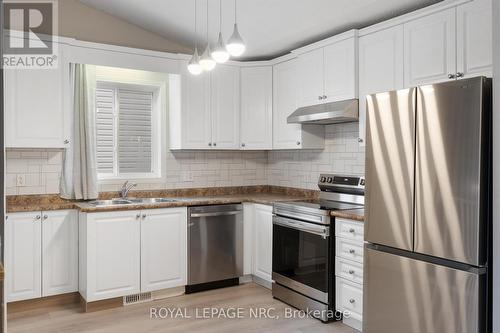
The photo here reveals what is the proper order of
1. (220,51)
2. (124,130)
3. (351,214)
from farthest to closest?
1. (124,130)
2. (351,214)
3. (220,51)

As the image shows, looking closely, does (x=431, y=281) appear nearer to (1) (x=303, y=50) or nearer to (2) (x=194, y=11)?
(1) (x=303, y=50)

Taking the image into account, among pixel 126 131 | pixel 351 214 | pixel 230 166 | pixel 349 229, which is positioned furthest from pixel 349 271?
pixel 126 131

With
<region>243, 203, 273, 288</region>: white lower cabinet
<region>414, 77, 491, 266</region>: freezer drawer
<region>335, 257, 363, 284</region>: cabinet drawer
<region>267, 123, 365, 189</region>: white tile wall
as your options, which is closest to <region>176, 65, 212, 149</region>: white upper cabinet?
<region>243, 203, 273, 288</region>: white lower cabinet

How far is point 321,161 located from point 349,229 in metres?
1.33

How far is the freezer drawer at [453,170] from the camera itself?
7.63 ft

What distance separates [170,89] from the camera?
470 cm

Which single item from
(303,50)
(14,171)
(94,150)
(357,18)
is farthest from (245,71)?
(14,171)

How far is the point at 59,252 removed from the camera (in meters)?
3.89

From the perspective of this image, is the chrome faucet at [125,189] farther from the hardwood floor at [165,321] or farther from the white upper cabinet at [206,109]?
the hardwood floor at [165,321]

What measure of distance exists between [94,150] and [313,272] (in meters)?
2.45

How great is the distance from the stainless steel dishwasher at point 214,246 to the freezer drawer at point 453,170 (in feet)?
7.11

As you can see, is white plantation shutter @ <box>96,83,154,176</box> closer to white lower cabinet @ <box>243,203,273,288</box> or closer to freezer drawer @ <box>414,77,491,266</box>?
white lower cabinet @ <box>243,203,273,288</box>

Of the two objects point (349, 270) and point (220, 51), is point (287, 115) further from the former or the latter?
point (220, 51)

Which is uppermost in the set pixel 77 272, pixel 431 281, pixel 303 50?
pixel 303 50
